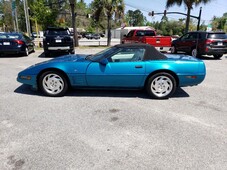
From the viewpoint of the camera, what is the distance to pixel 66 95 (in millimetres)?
4816

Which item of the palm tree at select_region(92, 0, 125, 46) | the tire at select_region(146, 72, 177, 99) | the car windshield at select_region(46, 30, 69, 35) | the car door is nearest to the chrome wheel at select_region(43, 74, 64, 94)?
the car door

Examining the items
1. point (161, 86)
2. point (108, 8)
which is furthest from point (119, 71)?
point (108, 8)

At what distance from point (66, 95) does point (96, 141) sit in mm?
2177

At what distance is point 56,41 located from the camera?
1120 cm

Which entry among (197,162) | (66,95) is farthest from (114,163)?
(66,95)

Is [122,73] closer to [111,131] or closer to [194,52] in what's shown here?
[111,131]

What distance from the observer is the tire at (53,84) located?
4.60m

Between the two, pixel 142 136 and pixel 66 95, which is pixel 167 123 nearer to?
pixel 142 136

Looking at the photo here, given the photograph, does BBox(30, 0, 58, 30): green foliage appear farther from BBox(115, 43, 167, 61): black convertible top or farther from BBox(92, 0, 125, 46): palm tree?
BBox(115, 43, 167, 61): black convertible top

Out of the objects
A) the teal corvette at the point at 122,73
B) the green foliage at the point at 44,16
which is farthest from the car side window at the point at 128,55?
the green foliage at the point at 44,16

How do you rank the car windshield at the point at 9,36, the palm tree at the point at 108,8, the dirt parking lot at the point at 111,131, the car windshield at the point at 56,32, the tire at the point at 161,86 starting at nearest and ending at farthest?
the dirt parking lot at the point at 111,131, the tire at the point at 161,86, the car windshield at the point at 9,36, the car windshield at the point at 56,32, the palm tree at the point at 108,8

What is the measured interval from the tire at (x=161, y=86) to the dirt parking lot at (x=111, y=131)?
18 centimetres

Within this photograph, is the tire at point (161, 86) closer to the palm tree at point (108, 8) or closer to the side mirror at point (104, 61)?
the side mirror at point (104, 61)

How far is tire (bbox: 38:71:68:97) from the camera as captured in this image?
15.1 ft
